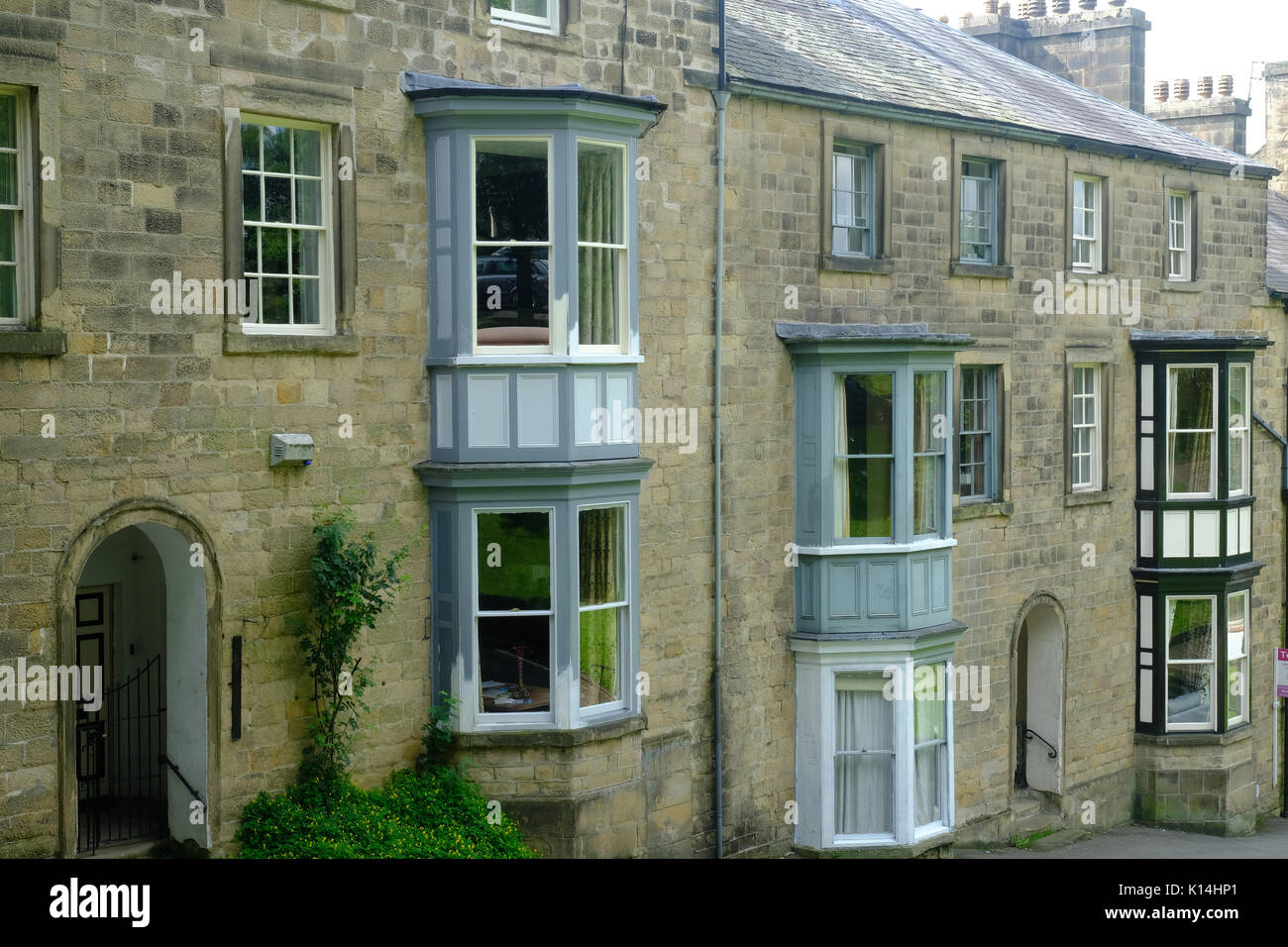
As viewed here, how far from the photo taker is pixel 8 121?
41.1 ft

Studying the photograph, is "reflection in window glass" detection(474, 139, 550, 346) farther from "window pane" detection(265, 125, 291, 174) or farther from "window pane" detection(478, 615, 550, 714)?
"window pane" detection(478, 615, 550, 714)

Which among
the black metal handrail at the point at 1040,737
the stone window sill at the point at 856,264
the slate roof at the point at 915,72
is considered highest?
the slate roof at the point at 915,72

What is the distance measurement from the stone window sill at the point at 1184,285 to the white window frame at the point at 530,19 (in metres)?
13.0

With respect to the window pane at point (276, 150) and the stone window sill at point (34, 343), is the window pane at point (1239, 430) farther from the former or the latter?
the stone window sill at point (34, 343)

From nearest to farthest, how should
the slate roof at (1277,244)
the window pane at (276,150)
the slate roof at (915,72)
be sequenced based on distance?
the window pane at (276,150) < the slate roof at (915,72) < the slate roof at (1277,244)

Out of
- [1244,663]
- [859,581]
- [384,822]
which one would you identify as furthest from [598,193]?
[1244,663]

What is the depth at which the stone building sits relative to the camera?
13.1m

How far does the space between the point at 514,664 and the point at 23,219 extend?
609cm

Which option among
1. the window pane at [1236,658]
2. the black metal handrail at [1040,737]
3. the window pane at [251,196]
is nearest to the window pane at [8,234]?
the window pane at [251,196]

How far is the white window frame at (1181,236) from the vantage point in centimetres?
2597

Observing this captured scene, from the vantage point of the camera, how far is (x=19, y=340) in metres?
12.3

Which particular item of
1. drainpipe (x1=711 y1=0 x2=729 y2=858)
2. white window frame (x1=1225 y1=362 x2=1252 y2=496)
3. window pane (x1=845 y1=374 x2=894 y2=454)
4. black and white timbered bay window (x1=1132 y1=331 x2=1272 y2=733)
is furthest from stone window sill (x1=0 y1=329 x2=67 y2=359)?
white window frame (x1=1225 y1=362 x2=1252 y2=496)

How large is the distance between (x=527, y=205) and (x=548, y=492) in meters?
2.76

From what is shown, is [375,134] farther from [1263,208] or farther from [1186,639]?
[1263,208]
